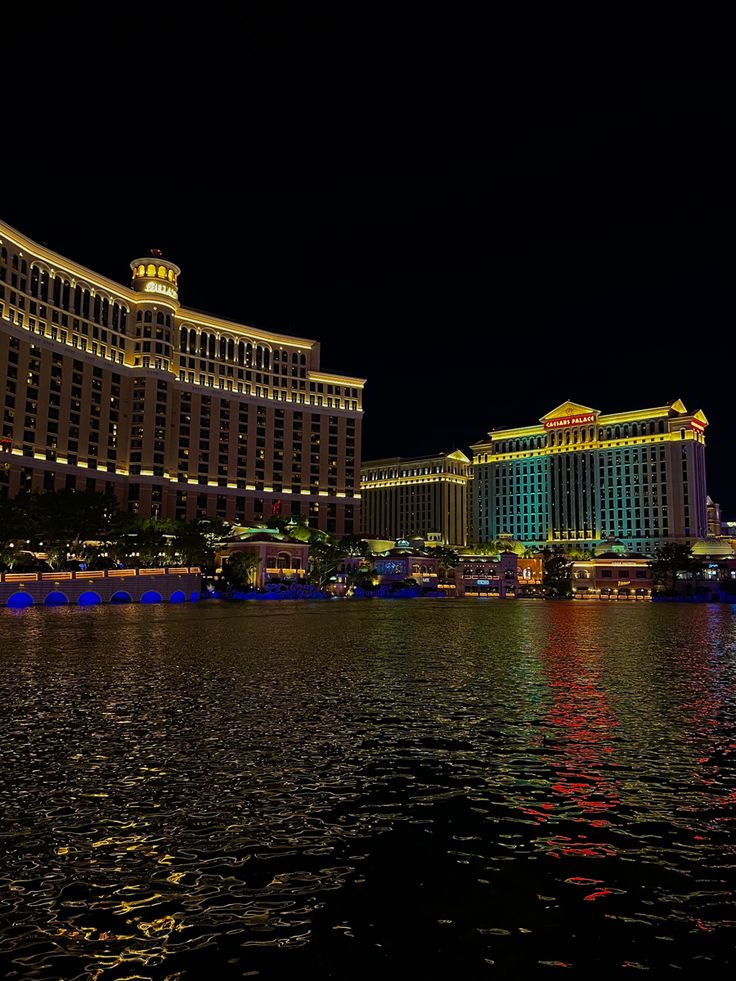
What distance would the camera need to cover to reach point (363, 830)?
35.5 ft

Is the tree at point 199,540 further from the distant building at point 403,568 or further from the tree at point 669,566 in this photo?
the tree at point 669,566

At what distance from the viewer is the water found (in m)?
7.40

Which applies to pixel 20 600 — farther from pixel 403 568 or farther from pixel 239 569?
pixel 403 568

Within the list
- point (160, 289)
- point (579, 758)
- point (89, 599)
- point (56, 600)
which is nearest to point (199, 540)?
point (89, 599)

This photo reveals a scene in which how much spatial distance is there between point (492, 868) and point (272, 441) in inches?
7441

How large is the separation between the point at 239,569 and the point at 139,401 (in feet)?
166

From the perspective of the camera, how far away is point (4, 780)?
1341 centimetres

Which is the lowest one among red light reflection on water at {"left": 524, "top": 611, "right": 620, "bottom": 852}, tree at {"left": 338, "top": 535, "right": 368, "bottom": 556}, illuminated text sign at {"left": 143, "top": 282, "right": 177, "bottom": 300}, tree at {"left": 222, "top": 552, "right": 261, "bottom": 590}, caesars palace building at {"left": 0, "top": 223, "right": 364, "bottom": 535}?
red light reflection on water at {"left": 524, "top": 611, "right": 620, "bottom": 852}

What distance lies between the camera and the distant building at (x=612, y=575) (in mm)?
187375

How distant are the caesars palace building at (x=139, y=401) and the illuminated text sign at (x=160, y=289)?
0.31m

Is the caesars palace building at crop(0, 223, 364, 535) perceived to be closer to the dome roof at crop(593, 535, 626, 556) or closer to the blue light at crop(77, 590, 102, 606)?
the blue light at crop(77, 590, 102, 606)

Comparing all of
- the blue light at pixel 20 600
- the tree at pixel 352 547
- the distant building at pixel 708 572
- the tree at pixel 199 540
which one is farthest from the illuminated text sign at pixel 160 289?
the distant building at pixel 708 572

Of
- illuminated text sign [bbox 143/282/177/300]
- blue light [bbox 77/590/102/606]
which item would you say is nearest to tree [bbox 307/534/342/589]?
blue light [bbox 77/590/102/606]

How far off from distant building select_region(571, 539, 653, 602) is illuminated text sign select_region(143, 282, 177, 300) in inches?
4854
